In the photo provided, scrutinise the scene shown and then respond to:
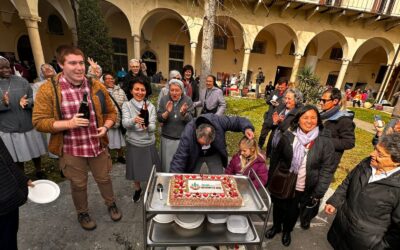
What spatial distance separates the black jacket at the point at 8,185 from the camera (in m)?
1.79

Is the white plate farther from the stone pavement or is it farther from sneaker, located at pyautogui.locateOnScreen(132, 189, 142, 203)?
sneaker, located at pyautogui.locateOnScreen(132, 189, 142, 203)

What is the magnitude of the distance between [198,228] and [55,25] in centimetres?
2091

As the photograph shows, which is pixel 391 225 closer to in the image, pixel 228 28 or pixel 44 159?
pixel 44 159

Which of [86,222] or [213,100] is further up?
[213,100]

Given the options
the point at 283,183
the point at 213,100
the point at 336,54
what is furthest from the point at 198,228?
the point at 336,54

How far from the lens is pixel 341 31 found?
1603cm

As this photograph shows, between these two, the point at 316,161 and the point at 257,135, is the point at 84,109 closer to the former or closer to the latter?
the point at 316,161

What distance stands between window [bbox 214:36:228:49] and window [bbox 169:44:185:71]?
10.1 feet

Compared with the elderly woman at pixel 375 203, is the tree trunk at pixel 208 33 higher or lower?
higher

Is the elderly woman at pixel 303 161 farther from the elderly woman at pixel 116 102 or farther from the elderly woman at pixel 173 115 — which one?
the elderly woman at pixel 116 102

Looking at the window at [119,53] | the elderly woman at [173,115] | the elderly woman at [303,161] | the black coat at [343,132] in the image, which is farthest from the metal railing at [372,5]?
the elderly woman at [303,161]

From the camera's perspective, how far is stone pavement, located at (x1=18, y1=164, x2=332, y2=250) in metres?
2.85

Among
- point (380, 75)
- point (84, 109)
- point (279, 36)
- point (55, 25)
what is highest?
point (279, 36)

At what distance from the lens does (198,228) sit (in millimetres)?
1987
